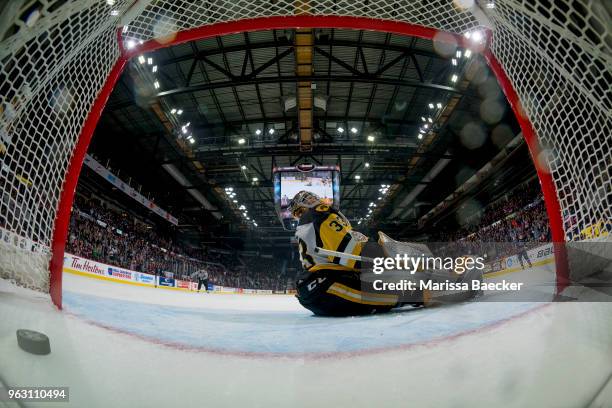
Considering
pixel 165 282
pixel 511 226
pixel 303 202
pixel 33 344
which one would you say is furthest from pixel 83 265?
pixel 511 226

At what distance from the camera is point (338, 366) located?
924 millimetres

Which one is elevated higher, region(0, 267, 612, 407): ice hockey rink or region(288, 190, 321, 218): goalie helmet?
region(288, 190, 321, 218): goalie helmet

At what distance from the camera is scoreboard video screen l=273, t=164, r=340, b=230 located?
28.1ft

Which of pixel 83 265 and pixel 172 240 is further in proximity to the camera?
pixel 172 240

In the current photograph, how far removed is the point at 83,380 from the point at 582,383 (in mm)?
1133

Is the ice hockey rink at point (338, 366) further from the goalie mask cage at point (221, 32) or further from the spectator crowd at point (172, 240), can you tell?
the spectator crowd at point (172, 240)

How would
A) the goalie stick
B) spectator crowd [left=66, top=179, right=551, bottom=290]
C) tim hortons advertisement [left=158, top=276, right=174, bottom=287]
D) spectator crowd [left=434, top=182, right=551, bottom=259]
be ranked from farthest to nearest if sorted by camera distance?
tim hortons advertisement [left=158, top=276, right=174, bottom=287]
spectator crowd [left=66, top=179, right=551, bottom=290]
spectator crowd [left=434, top=182, right=551, bottom=259]
the goalie stick

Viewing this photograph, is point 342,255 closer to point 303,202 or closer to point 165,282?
point 303,202

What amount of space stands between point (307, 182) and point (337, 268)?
641 cm

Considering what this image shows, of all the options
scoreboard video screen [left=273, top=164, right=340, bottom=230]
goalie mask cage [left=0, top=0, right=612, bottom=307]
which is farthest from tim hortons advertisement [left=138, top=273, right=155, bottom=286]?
goalie mask cage [left=0, top=0, right=612, bottom=307]

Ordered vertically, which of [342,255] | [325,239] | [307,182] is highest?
[307,182]

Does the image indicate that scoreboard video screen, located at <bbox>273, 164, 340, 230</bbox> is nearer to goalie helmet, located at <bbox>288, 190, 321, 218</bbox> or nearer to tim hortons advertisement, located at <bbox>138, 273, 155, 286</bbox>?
goalie helmet, located at <bbox>288, 190, 321, 218</bbox>

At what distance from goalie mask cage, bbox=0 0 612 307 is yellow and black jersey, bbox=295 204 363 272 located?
47.4 inches

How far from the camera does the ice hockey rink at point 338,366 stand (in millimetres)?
687
